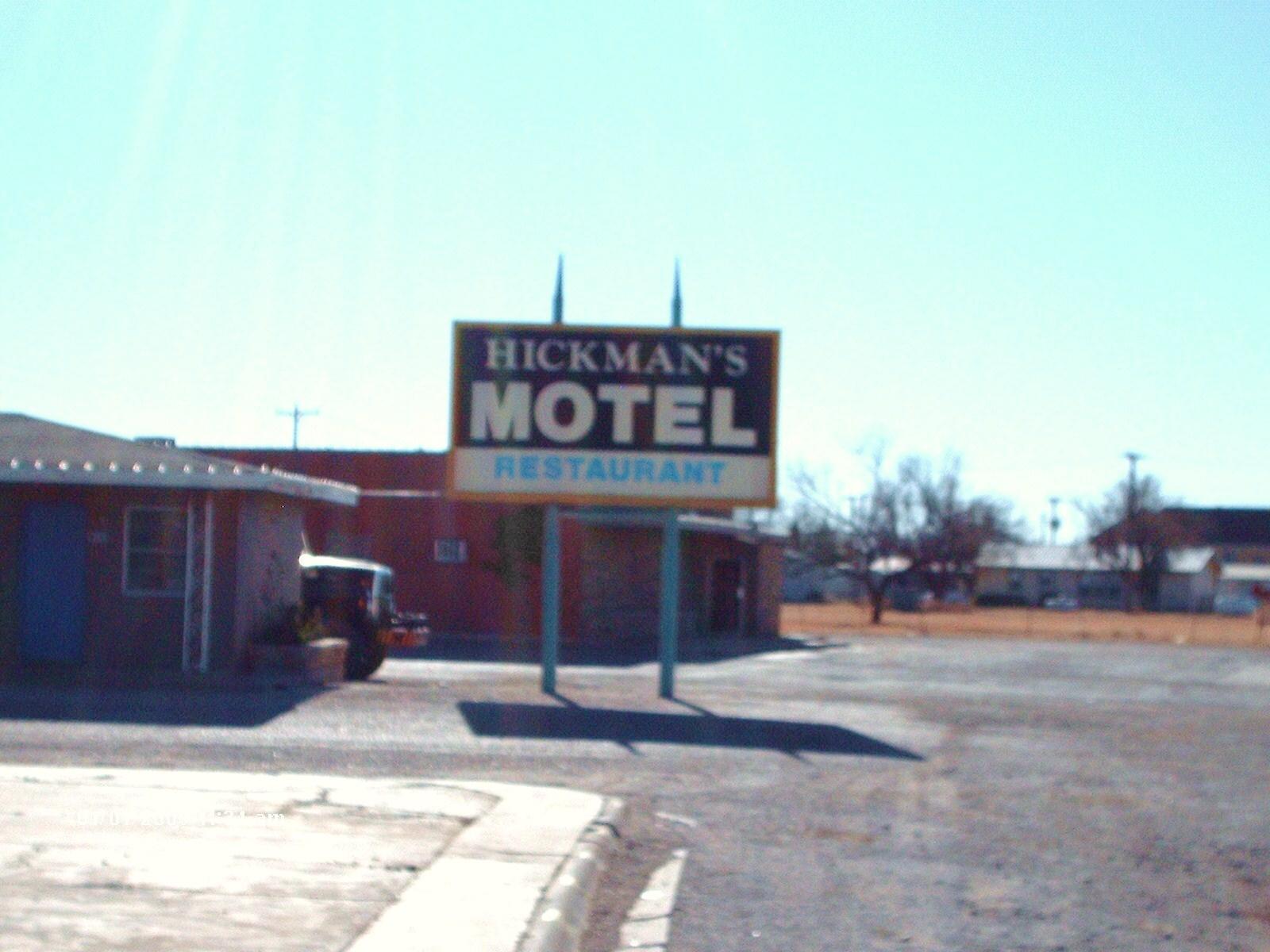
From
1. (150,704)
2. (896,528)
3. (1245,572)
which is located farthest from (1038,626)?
(1245,572)

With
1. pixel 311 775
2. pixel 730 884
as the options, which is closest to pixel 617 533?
pixel 311 775

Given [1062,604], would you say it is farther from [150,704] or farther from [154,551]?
[150,704]

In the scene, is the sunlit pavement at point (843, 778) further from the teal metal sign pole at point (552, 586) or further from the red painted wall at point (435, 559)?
the red painted wall at point (435, 559)

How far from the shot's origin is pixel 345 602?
22578 mm

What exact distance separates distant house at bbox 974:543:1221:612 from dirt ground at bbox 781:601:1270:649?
1274 centimetres

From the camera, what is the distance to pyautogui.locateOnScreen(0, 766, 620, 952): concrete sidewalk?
678 centimetres

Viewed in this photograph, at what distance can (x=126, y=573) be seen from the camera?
19969mm

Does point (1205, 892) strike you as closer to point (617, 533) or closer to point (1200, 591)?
point (617, 533)

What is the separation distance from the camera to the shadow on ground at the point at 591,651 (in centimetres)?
3050

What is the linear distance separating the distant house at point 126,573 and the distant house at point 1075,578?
295 feet

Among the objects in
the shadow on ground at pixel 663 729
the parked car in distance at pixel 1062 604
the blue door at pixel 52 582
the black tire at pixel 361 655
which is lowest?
the parked car in distance at pixel 1062 604

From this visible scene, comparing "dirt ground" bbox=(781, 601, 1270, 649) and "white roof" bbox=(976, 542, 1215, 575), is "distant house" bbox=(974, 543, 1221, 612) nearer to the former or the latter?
"white roof" bbox=(976, 542, 1215, 575)

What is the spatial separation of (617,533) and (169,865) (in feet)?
101

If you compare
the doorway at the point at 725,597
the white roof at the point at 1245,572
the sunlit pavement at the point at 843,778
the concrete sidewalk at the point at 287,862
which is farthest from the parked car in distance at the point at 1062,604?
the concrete sidewalk at the point at 287,862
